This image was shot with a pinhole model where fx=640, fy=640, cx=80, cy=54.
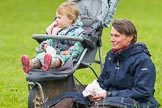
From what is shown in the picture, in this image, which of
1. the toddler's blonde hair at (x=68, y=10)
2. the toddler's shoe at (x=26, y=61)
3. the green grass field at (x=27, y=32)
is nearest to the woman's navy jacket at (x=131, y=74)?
the toddler's shoe at (x=26, y=61)

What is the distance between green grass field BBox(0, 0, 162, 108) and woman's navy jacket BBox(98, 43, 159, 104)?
2016 millimetres

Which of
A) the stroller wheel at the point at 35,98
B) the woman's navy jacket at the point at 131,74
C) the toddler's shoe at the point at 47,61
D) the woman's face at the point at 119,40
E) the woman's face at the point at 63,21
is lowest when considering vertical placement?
the stroller wheel at the point at 35,98

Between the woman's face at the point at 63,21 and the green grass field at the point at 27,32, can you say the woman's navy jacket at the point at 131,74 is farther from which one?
the green grass field at the point at 27,32

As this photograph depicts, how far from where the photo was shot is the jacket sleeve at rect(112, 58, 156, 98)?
21.3ft

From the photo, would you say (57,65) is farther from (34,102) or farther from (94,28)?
(94,28)

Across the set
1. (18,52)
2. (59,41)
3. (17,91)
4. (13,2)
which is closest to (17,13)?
(13,2)

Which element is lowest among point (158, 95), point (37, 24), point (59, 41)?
point (158, 95)

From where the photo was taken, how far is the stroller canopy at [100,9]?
8.25 m

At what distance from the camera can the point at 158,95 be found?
29.6 feet

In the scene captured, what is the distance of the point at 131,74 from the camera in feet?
22.0

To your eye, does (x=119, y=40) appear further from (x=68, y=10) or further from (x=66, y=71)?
(x=68, y=10)

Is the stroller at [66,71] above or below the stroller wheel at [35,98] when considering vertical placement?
above

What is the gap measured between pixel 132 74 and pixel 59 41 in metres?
1.44

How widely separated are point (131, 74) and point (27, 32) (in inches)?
540
